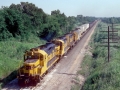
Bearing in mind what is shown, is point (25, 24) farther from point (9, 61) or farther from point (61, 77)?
point (61, 77)

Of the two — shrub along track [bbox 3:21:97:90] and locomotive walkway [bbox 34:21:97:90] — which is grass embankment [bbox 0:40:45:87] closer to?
shrub along track [bbox 3:21:97:90]

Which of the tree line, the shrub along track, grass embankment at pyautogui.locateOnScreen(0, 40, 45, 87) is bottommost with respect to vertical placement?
the shrub along track

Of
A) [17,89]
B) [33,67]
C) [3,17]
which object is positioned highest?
[3,17]

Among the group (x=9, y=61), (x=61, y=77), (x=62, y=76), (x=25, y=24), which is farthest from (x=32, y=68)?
(x=25, y=24)

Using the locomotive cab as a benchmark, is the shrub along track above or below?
below

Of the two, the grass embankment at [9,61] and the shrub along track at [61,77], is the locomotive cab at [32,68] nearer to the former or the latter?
the shrub along track at [61,77]

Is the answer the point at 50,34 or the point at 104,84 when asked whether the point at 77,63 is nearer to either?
the point at 104,84

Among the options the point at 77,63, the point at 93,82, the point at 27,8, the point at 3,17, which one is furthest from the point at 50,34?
the point at 93,82

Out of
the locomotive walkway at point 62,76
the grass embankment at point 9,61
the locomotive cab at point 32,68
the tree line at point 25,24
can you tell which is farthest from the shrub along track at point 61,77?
the tree line at point 25,24

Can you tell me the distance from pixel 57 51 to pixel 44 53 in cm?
722

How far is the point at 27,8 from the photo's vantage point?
189ft

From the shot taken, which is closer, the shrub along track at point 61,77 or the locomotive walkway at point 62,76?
the shrub along track at point 61,77

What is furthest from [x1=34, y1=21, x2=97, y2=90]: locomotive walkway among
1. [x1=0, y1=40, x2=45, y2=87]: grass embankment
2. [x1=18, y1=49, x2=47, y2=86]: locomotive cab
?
[x1=0, y1=40, x2=45, y2=87]: grass embankment

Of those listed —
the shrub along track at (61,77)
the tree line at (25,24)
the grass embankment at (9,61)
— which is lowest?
the shrub along track at (61,77)
